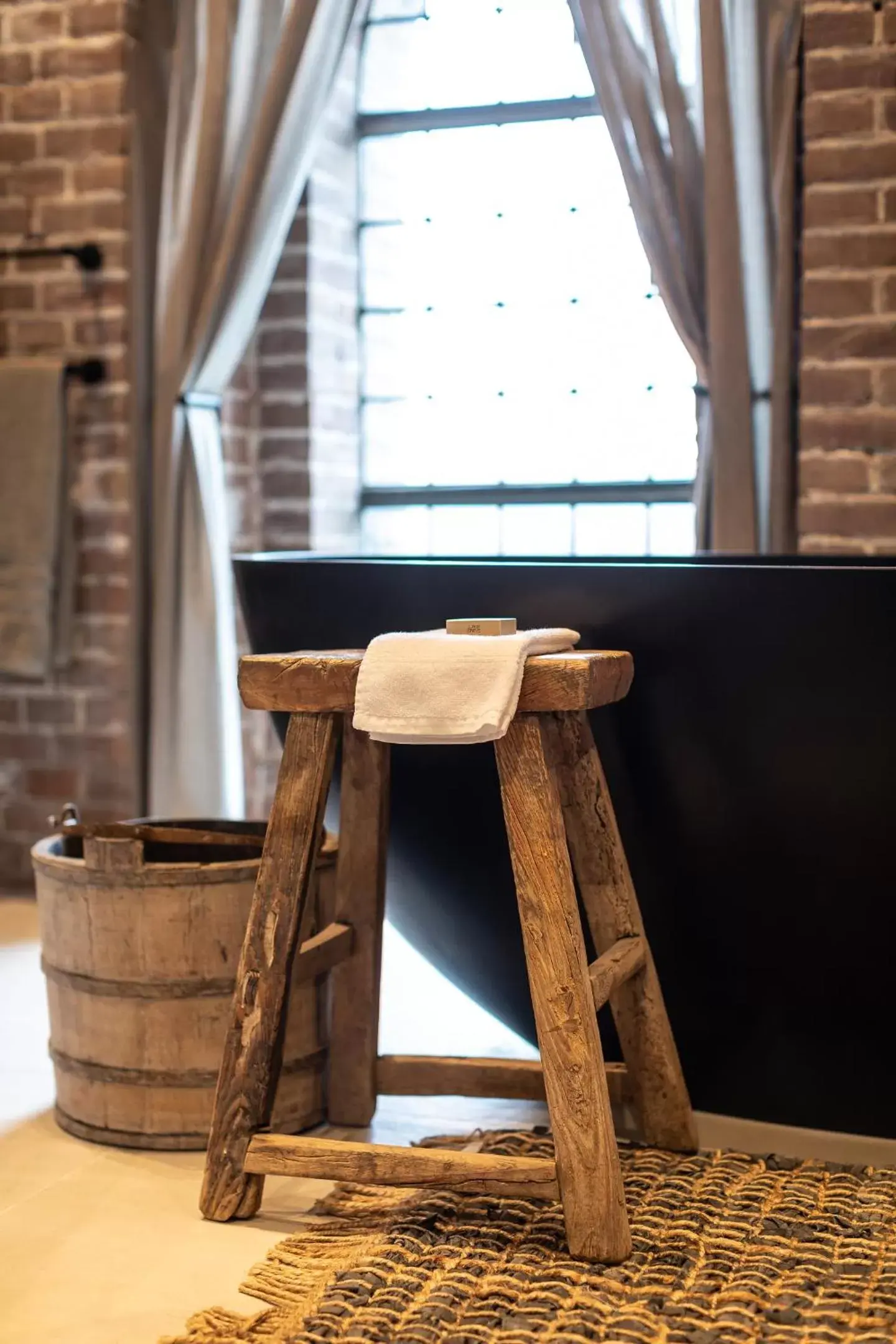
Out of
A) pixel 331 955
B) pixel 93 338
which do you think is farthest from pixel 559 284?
pixel 331 955

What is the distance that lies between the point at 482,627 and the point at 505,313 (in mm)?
2111

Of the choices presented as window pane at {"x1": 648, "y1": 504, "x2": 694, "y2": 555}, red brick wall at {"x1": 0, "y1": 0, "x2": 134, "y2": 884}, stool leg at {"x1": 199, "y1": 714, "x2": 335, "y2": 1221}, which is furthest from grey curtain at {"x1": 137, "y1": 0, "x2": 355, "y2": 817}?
stool leg at {"x1": 199, "y1": 714, "x2": 335, "y2": 1221}

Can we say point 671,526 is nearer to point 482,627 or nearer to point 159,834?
point 159,834

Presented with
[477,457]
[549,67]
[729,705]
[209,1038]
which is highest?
[549,67]

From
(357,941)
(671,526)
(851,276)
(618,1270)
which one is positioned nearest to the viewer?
(618,1270)

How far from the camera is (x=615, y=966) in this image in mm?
1793

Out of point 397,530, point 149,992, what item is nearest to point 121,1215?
point 149,992

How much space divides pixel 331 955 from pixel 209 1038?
0.19 meters

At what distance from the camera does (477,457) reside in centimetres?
375

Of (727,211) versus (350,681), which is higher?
(727,211)

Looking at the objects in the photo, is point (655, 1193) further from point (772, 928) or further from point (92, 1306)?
point (92, 1306)

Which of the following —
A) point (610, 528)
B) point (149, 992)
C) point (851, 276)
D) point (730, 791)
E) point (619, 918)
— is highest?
point (851, 276)

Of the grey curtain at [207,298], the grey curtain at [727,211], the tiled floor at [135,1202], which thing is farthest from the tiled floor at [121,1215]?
the grey curtain at [727,211]

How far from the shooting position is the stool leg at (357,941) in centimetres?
205
